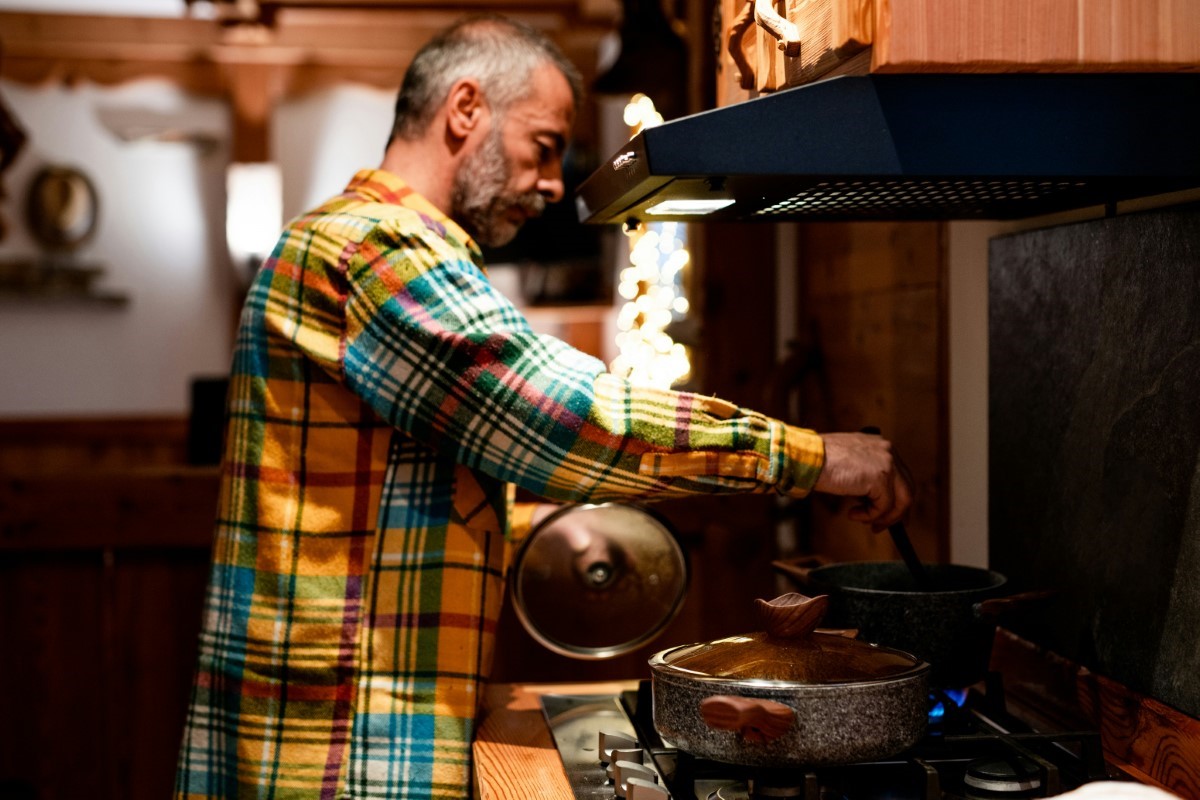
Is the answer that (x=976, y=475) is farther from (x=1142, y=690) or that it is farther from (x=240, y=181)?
(x=240, y=181)

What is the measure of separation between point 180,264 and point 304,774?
549 cm

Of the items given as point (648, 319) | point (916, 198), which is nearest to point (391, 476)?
point (648, 319)

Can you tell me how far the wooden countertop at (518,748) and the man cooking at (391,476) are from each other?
0.06 metres

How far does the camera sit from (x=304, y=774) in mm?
1514

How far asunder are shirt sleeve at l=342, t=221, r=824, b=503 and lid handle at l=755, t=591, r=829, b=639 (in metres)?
0.18

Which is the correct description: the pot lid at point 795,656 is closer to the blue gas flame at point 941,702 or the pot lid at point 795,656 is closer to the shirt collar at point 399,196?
the blue gas flame at point 941,702

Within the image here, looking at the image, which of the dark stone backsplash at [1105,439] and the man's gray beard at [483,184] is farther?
the man's gray beard at [483,184]

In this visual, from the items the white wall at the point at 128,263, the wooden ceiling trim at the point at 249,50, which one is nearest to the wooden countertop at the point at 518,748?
the wooden ceiling trim at the point at 249,50

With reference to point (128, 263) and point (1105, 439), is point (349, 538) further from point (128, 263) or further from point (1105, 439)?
point (128, 263)

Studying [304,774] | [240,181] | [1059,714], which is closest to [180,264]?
[240,181]

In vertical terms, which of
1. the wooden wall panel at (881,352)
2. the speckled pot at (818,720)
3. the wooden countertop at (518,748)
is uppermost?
the wooden wall panel at (881,352)

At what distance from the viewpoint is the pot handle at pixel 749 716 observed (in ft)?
3.36

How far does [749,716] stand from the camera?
103 centimetres

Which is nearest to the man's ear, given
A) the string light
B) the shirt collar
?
the shirt collar
